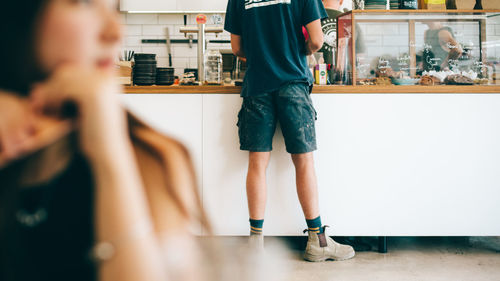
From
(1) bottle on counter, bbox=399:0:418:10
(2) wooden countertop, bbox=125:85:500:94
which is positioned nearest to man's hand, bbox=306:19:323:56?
(2) wooden countertop, bbox=125:85:500:94

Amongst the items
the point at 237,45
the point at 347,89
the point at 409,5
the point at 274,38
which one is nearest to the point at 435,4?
the point at 409,5

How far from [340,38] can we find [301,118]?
71cm

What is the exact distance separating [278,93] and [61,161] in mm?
1619

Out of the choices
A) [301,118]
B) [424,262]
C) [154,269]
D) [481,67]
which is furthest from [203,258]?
[481,67]

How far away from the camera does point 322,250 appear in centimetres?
198

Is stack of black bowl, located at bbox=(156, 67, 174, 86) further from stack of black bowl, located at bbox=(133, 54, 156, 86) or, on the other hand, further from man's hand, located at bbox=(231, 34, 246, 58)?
man's hand, located at bbox=(231, 34, 246, 58)

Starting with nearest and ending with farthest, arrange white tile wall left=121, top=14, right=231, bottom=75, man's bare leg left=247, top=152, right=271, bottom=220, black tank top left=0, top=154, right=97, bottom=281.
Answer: black tank top left=0, top=154, right=97, bottom=281 < man's bare leg left=247, top=152, right=271, bottom=220 < white tile wall left=121, top=14, right=231, bottom=75

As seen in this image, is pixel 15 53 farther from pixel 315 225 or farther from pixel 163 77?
pixel 163 77

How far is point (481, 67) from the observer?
88.5 inches

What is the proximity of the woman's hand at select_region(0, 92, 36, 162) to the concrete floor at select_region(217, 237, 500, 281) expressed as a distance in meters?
1.48

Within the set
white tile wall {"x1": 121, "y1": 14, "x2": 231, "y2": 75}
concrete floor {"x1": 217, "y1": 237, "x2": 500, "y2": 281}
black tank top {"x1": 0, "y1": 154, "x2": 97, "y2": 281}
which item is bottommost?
concrete floor {"x1": 217, "y1": 237, "x2": 500, "y2": 281}

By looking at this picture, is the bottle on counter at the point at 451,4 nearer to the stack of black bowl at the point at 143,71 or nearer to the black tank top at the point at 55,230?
the stack of black bowl at the point at 143,71

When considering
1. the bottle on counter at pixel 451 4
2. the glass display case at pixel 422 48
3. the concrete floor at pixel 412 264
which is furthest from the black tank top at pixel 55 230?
the bottle on counter at pixel 451 4

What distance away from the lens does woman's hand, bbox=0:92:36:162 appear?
267 millimetres
